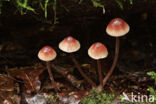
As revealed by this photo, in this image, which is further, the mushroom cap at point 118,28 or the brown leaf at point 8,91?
the brown leaf at point 8,91

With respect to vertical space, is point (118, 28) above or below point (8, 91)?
above

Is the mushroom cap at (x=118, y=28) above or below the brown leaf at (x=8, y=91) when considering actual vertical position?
above

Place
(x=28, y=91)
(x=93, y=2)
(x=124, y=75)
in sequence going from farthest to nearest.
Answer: (x=124, y=75) < (x=28, y=91) < (x=93, y=2)

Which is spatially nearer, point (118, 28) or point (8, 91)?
point (118, 28)

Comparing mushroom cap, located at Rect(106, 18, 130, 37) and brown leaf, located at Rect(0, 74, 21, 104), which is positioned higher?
mushroom cap, located at Rect(106, 18, 130, 37)

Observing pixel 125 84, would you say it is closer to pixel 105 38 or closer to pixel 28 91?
pixel 105 38

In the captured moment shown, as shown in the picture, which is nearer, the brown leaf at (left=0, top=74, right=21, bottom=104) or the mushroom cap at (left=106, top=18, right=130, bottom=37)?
the mushroom cap at (left=106, top=18, right=130, bottom=37)

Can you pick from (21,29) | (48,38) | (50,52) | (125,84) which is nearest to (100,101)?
(125,84)

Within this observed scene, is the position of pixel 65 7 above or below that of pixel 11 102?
above

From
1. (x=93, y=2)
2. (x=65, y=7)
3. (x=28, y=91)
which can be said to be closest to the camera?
(x=93, y=2)

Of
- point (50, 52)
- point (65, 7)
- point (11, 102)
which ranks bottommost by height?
point (11, 102)

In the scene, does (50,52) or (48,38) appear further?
(48,38)
